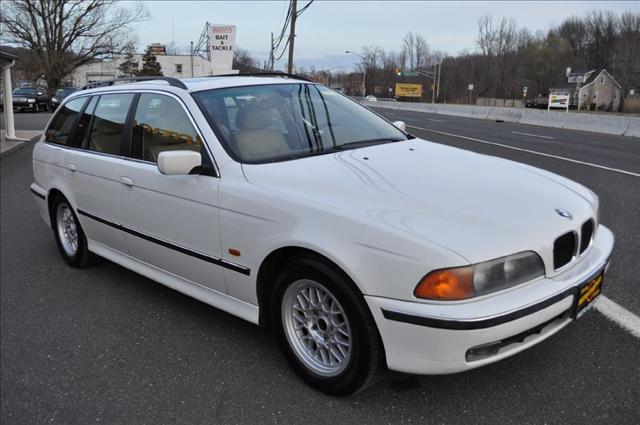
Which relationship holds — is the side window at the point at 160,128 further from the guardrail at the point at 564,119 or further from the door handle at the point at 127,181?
the guardrail at the point at 564,119

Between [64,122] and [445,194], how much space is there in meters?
3.92

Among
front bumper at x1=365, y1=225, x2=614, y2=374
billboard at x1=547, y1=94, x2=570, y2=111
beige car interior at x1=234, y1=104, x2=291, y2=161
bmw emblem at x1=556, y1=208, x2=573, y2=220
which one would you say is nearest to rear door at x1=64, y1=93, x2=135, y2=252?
beige car interior at x1=234, y1=104, x2=291, y2=161

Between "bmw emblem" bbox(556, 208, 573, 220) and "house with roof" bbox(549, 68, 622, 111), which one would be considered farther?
"house with roof" bbox(549, 68, 622, 111)

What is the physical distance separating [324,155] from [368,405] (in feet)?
4.85

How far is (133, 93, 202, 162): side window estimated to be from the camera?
138 inches

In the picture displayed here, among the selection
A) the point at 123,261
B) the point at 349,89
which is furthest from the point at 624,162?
the point at 349,89

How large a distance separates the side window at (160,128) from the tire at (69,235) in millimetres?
1337

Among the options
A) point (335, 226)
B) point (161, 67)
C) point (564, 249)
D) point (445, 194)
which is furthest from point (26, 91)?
point (161, 67)

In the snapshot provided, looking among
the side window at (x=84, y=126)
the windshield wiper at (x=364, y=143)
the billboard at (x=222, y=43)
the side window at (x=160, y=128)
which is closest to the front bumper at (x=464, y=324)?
the windshield wiper at (x=364, y=143)

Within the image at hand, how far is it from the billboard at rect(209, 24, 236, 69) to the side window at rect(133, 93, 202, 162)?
1736 inches

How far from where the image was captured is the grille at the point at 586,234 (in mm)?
2857

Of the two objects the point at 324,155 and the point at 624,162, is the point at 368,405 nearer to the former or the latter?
the point at 324,155

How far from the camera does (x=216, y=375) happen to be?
3113 mm

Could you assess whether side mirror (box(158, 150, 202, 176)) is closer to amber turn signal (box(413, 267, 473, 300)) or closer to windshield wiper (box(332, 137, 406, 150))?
windshield wiper (box(332, 137, 406, 150))
